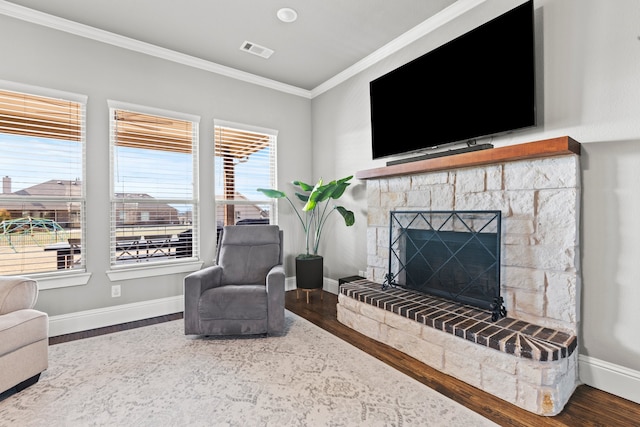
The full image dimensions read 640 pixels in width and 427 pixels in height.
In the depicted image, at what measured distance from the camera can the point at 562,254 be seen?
2.00m

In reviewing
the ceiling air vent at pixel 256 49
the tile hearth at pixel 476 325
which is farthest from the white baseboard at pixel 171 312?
the ceiling air vent at pixel 256 49

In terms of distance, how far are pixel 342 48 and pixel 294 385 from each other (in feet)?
10.6

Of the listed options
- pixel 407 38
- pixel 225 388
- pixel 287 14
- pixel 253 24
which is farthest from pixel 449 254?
pixel 253 24

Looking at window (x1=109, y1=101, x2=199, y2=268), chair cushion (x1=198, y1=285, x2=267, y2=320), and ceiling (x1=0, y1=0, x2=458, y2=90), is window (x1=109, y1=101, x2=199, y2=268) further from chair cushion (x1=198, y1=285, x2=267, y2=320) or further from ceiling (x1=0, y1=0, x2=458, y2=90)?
chair cushion (x1=198, y1=285, x2=267, y2=320)

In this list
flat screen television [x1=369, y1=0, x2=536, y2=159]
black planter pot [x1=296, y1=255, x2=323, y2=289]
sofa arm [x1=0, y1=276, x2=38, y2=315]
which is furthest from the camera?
black planter pot [x1=296, y1=255, x2=323, y2=289]

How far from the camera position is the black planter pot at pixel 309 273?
12.2 ft

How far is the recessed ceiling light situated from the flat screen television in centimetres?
103

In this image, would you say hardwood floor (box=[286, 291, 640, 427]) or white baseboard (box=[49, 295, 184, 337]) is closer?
hardwood floor (box=[286, 291, 640, 427])

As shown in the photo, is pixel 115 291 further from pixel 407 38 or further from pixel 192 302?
pixel 407 38

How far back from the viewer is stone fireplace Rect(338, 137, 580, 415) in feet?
5.89

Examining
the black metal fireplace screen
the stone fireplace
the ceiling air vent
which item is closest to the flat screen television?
the stone fireplace

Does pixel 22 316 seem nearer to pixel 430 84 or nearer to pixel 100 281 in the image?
pixel 100 281

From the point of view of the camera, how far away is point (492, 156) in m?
2.23

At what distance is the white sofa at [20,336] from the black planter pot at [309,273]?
231 cm
